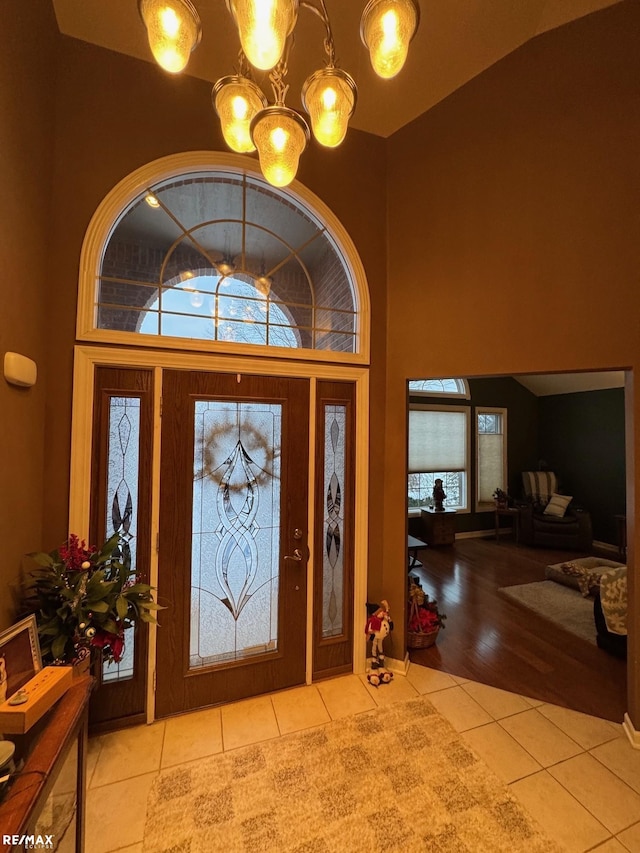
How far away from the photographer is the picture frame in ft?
3.87

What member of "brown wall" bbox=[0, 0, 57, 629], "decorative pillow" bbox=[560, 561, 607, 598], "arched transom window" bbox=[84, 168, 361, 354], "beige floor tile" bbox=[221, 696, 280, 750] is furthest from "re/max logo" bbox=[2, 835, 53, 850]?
"decorative pillow" bbox=[560, 561, 607, 598]

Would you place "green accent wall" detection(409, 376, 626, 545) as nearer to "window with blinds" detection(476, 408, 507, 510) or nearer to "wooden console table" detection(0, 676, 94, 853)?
"window with blinds" detection(476, 408, 507, 510)

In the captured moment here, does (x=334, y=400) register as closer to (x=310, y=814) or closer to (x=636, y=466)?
(x=636, y=466)

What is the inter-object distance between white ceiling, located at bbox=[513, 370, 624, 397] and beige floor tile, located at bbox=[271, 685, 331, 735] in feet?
16.3

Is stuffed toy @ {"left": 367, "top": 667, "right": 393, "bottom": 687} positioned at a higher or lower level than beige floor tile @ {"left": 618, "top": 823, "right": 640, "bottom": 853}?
higher

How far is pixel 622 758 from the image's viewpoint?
6.62 feet

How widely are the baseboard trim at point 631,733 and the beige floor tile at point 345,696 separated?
1.52m

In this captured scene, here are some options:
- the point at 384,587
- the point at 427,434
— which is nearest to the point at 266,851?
the point at 384,587

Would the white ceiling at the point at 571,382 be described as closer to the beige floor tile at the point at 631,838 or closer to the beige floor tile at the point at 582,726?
the beige floor tile at the point at 582,726

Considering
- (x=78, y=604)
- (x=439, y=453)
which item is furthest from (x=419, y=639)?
(x=439, y=453)

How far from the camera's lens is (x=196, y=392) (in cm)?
233

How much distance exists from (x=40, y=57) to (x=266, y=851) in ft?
13.2

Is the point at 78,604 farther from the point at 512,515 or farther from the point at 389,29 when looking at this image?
the point at 512,515

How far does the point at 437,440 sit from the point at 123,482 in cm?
541
